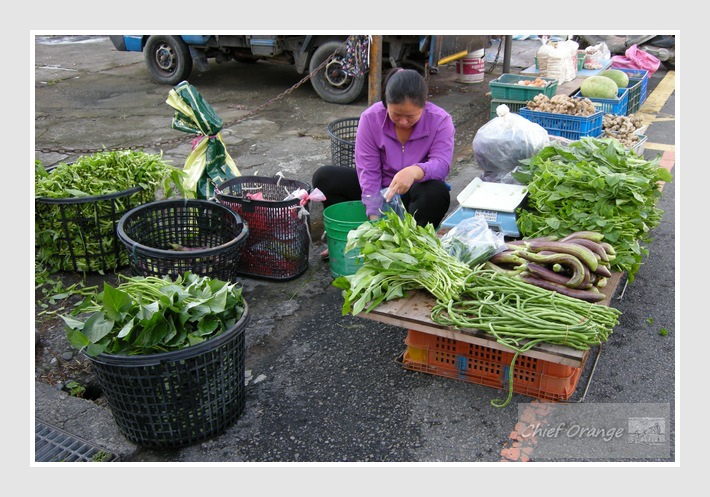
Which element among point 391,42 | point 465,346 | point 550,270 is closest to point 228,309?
point 465,346

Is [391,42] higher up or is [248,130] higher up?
[391,42]

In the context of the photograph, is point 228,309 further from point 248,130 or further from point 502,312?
point 248,130

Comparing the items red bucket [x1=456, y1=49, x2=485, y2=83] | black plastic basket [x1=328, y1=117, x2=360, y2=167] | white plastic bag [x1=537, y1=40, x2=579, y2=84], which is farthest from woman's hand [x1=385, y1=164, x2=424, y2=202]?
red bucket [x1=456, y1=49, x2=485, y2=83]

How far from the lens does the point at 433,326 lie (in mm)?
3193

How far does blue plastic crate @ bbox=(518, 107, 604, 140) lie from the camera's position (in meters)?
5.64

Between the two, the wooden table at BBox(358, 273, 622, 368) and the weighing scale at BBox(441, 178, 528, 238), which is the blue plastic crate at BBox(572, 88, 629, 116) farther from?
the wooden table at BBox(358, 273, 622, 368)

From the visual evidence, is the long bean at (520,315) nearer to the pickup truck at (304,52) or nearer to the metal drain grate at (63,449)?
the metal drain grate at (63,449)

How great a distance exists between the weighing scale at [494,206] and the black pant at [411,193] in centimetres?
A: 11

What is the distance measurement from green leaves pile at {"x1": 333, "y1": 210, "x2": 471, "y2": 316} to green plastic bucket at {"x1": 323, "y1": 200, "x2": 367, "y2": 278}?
0.61 meters

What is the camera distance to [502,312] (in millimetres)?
3076

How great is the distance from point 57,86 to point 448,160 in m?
8.13

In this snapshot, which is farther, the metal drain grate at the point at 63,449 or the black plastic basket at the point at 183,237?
the black plastic basket at the point at 183,237

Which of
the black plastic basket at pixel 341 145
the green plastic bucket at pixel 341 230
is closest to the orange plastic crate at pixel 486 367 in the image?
the green plastic bucket at pixel 341 230

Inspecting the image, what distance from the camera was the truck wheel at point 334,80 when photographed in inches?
346
